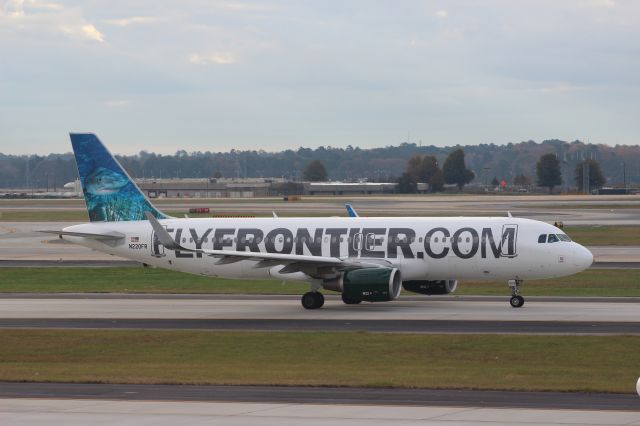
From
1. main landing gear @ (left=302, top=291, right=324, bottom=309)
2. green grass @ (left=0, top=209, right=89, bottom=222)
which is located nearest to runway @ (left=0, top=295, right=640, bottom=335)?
main landing gear @ (left=302, top=291, right=324, bottom=309)

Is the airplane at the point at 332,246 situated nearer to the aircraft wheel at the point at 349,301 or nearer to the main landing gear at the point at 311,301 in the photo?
the main landing gear at the point at 311,301

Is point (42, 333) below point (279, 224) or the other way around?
below

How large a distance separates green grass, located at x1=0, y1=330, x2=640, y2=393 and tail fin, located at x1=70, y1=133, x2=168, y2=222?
11371 millimetres

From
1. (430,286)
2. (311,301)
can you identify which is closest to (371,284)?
(311,301)

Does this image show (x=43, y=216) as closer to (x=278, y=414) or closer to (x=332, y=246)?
(x=332, y=246)

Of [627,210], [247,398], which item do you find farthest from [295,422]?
[627,210]

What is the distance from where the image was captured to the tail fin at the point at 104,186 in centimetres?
5212

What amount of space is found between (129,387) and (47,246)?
66.2 m

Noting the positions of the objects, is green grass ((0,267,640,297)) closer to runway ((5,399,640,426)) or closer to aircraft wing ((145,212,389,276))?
aircraft wing ((145,212,389,276))

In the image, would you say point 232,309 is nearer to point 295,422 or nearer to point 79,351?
point 79,351

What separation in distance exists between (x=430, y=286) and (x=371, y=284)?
4602 millimetres

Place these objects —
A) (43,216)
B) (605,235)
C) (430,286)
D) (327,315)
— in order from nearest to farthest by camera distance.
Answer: (327,315)
(430,286)
(605,235)
(43,216)

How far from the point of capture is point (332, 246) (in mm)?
49031

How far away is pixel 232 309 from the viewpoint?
4903 cm
